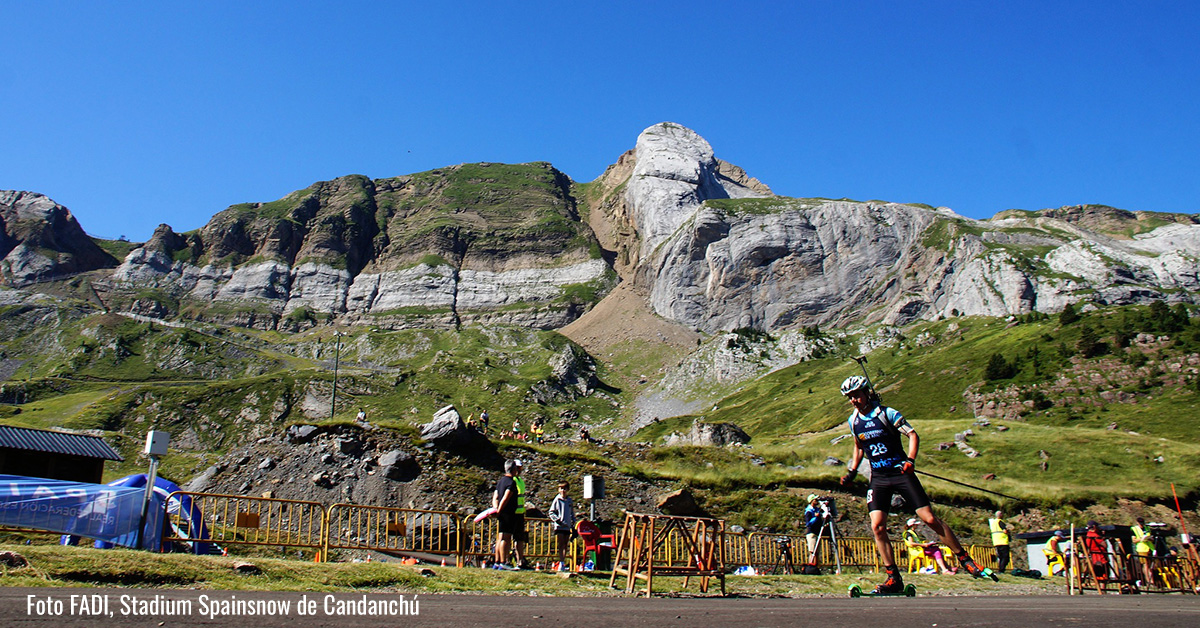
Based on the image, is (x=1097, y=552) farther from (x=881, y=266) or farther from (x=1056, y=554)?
(x=881, y=266)

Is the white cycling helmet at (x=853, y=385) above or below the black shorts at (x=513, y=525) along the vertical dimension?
above

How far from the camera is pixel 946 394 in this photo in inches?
3009

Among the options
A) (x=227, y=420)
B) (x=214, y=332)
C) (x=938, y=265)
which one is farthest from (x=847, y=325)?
(x=214, y=332)

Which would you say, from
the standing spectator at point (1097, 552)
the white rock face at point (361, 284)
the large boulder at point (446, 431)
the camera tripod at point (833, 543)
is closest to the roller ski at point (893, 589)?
the standing spectator at point (1097, 552)

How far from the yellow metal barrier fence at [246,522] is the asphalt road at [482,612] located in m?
6.75

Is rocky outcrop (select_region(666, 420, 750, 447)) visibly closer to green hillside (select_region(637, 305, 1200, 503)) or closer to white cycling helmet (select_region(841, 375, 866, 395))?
green hillside (select_region(637, 305, 1200, 503))

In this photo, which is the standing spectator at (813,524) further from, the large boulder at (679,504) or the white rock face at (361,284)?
the white rock face at (361,284)

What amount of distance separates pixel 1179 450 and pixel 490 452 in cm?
3869

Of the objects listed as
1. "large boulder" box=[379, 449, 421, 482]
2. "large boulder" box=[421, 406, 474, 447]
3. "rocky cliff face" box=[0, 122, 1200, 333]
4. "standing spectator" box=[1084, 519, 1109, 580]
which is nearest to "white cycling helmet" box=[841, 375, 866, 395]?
"standing spectator" box=[1084, 519, 1109, 580]

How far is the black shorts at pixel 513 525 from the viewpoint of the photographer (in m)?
12.4

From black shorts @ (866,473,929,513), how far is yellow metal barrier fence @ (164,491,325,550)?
966 cm

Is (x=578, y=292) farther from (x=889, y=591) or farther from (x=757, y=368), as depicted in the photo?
(x=889, y=591)

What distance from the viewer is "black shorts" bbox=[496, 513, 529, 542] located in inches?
488

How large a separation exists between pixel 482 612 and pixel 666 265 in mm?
153255
